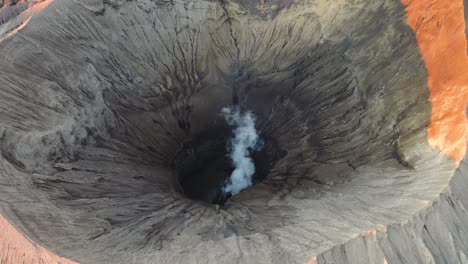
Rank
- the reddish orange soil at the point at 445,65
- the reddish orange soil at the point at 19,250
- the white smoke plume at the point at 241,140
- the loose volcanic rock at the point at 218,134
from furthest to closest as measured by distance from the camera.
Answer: the white smoke plume at the point at 241,140 → the reddish orange soil at the point at 445,65 → the loose volcanic rock at the point at 218,134 → the reddish orange soil at the point at 19,250

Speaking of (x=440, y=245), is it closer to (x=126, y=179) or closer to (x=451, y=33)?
(x=451, y=33)

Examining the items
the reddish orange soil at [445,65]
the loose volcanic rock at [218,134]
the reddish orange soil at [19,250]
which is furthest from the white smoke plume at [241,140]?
the reddish orange soil at [19,250]

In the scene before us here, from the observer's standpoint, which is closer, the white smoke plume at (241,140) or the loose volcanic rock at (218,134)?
the loose volcanic rock at (218,134)

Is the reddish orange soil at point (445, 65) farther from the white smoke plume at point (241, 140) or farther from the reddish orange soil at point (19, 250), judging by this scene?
the reddish orange soil at point (19, 250)

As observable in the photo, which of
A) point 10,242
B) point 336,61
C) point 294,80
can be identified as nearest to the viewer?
point 10,242

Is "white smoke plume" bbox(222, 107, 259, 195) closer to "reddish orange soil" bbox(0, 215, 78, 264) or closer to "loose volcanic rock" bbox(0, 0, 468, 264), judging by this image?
"loose volcanic rock" bbox(0, 0, 468, 264)

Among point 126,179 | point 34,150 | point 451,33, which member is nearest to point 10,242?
point 34,150
